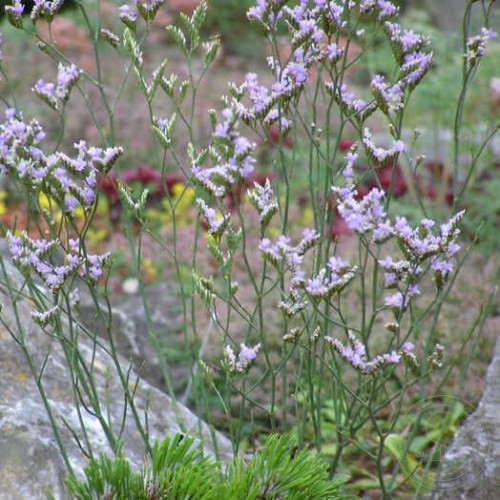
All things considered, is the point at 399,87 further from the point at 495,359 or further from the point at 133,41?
the point at 495,359

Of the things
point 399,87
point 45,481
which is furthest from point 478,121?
point 45,481

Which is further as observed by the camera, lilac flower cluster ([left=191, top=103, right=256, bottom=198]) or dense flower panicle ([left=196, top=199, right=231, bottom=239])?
dense flower panicle ([left=196, top=199, right=231, bottom=239])

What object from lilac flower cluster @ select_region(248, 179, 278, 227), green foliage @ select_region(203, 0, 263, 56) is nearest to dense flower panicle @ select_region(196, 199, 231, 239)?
lilac flower cluster @ select_region(248, 179, 278, 227)

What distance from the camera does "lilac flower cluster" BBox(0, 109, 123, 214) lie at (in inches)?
73.2

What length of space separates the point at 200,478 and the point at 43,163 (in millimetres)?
767

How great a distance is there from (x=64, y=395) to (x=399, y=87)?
1342 mm

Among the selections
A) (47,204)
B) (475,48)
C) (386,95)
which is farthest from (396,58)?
(47,204)

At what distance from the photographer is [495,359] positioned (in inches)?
106

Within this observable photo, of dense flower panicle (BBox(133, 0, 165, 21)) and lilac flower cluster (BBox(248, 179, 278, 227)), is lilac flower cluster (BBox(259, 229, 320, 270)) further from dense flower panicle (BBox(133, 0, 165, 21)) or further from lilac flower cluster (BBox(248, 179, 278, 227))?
dense flower panicle (BBox(133, 0, 165, 21))

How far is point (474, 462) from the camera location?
2.41m

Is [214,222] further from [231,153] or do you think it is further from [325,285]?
[325,285]

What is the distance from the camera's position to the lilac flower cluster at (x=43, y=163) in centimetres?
186

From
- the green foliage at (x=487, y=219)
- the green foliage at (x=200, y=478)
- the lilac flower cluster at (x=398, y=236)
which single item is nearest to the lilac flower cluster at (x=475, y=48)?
the lilac flower cluster at (x=398, y=236)

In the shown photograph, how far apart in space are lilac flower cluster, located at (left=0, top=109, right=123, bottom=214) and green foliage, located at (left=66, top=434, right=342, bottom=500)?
0.59 m
